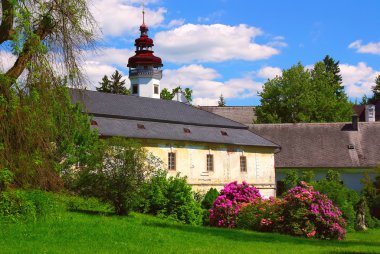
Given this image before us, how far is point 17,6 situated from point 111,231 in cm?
574

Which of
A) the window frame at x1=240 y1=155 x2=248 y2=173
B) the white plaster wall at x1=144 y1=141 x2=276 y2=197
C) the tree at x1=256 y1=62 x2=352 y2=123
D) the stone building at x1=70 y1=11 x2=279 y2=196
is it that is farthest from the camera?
the tree at x1=256 y1=62 x2=352 y2=123

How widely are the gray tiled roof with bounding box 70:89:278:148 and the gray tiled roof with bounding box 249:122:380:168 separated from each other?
352 centimetres

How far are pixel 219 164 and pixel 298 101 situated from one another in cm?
1949

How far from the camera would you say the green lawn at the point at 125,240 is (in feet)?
36.5

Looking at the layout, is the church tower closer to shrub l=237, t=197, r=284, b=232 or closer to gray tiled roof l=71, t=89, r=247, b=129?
gray tiled roof l=71, t=89, r=247, b=129

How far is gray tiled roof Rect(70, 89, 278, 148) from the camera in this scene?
32562 mm

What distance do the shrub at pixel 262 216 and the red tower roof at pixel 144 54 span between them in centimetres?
4322

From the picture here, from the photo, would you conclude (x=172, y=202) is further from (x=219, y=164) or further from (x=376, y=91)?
(x=376, y=91)

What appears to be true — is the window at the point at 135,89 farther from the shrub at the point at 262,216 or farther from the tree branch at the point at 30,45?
the tree branch at the point at 30,45

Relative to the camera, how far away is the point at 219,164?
3641 cm

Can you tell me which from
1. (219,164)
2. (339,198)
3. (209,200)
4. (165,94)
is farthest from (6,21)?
(165,94)

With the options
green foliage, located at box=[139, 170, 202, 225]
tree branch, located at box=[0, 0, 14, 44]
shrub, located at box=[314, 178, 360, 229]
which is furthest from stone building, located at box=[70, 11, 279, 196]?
tree branch, located at box=[0, 0, 14, 44]

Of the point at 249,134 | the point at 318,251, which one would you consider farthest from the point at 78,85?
the point at 249,134

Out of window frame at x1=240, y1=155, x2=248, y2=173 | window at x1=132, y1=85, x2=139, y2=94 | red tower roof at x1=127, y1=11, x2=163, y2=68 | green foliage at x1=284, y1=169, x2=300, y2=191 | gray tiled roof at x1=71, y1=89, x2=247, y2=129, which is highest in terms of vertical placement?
red tower roof at x1=127, y1=11, x2=163, y2=68
